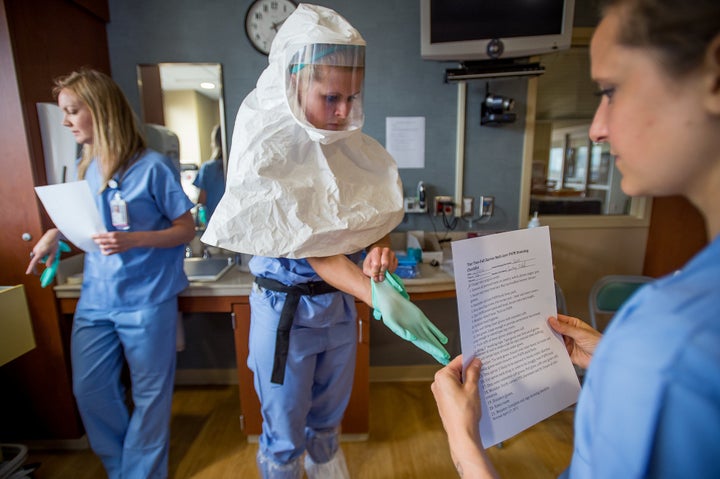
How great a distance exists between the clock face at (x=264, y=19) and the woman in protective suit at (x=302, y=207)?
1145 millimetres

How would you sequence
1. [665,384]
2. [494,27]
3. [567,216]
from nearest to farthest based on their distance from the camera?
[665,384] → [494,27] → [567,216]

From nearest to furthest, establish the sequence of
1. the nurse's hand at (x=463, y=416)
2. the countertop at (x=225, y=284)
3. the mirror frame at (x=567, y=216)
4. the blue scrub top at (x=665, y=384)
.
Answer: the blue scrub top at (x=665, y=384) < the nurse's hand at (x=463, y=416) < the countertop at (x=225, y=284) < the mirror frame at (x=567, y=216)

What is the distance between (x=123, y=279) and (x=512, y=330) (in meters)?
1.38

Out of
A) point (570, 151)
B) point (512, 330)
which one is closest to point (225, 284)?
point (512, 330)

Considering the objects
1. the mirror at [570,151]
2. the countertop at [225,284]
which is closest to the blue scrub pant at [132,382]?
the countertop at [225,284]

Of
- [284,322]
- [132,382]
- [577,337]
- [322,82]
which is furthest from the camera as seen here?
[132,382]

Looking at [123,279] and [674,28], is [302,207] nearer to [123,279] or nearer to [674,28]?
[674,28]

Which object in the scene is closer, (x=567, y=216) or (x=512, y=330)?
(x=512, y=330)

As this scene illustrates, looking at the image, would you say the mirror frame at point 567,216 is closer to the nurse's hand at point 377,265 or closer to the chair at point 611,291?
the chair at point 611,291

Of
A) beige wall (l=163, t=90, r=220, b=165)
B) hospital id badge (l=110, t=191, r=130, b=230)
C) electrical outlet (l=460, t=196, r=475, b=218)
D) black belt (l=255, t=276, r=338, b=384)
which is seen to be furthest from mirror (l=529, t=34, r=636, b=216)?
hospital id badge (l=110, t=191, r=130, b=230)

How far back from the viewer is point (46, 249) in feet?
4.76

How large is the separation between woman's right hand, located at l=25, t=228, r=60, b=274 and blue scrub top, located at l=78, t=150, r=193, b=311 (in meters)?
0.13

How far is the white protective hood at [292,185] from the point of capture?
91 centimetres

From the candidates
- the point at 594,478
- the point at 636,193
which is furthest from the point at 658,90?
the point at 594,478
